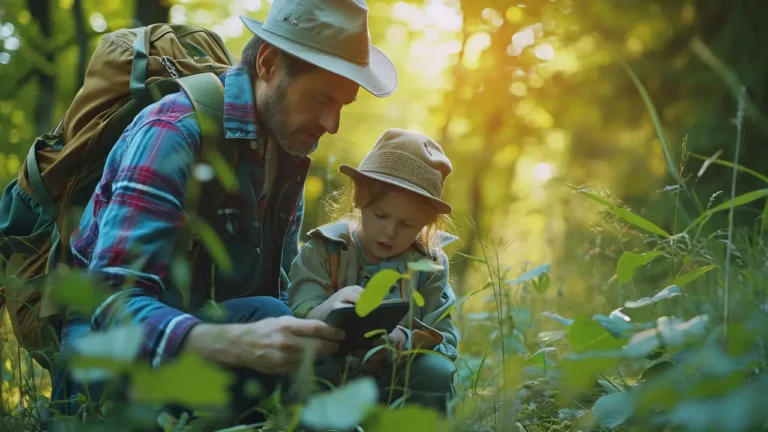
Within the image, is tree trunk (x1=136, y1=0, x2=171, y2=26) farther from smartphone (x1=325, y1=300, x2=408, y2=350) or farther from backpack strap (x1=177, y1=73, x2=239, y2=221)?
smartphone (x1=325, y1=300, x2=408, y2=350)

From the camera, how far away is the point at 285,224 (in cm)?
306

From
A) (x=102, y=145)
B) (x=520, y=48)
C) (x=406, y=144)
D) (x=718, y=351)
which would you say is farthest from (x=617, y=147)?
(x=718, y=351)

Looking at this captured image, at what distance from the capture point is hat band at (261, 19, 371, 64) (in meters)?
2.71

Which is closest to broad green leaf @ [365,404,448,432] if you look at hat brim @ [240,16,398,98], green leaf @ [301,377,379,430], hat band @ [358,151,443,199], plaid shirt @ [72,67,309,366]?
green leaf @ [301,377,379,430]

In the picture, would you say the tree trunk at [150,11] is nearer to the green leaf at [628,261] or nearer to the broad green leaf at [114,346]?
the green leaf at [628,261]

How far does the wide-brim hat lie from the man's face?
0.08m

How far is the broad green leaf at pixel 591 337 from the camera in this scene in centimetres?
153

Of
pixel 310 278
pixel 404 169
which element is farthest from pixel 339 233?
pixel 404 169

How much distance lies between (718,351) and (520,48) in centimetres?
952

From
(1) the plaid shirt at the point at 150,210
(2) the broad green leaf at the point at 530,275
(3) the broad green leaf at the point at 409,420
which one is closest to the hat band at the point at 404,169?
(1) the plaid shirt at the point at 150,210

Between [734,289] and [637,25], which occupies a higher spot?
[734,289]

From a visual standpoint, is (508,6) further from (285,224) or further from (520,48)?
(285,224)

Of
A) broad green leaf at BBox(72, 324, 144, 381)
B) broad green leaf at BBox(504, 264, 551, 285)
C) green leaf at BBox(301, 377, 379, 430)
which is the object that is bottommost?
broad green leaf at BBox(504, 264, 551, 285)

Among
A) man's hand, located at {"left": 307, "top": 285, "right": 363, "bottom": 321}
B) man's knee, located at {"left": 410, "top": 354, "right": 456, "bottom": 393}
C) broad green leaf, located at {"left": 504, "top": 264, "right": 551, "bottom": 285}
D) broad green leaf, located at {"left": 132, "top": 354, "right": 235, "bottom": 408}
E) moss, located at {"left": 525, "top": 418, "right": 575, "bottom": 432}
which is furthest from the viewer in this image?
man's knee, located at {"left": 410, "top": 354, "right": 456, "bottom": 393}
